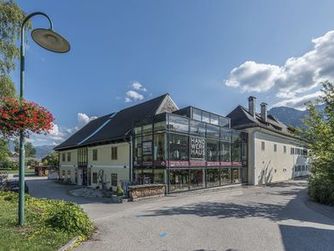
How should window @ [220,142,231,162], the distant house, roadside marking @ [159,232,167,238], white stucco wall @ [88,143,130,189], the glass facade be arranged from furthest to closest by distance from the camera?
1. the distant house
2. window @ [220,142,231,162]
3. white stucco wall @ [88,143,130,189]
4. the glass facade
5. roadside marking @ [159,232,167,238]

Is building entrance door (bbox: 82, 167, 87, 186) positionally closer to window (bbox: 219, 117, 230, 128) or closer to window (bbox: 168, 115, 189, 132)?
window (bbox: 168, 115, 189, 132)

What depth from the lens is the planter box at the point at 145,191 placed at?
1820cm

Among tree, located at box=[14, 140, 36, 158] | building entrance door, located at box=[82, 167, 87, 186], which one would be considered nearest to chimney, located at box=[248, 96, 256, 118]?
building entrance door, located at box=[82, 167, 87, 186]

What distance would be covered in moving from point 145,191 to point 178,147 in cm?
460

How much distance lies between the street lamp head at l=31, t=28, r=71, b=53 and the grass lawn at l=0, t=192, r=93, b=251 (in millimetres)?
4350

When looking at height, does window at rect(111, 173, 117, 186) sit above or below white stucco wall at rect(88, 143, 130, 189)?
below

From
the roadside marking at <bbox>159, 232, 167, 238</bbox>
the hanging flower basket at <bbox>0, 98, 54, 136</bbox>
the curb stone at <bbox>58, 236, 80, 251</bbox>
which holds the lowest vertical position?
the roadside marking at <bbox>159, 232, 167, 238</bbox>

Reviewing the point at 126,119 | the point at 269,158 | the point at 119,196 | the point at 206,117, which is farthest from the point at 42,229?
the point at 269,158

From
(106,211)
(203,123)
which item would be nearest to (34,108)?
(106,211)

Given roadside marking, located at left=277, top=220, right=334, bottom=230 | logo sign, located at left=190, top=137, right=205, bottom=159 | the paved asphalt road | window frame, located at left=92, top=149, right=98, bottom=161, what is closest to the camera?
the paved asphalt road

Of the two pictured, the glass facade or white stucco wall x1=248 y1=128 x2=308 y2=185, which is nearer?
the glass facade

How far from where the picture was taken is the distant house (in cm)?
3172

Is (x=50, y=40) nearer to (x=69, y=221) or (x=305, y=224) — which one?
(x=69, y=221)

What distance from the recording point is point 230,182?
28.5 m
